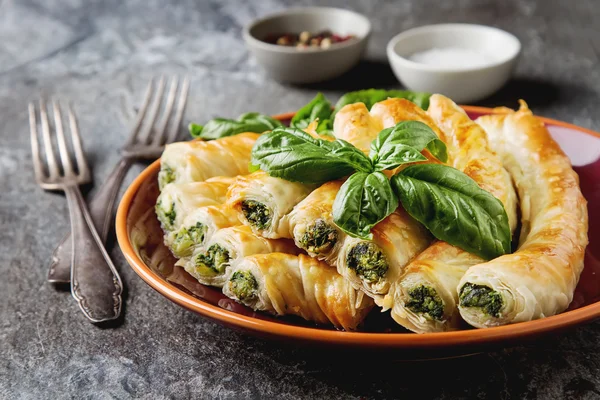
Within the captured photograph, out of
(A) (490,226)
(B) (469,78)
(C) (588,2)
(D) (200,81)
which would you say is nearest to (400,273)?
(A) (490,226)

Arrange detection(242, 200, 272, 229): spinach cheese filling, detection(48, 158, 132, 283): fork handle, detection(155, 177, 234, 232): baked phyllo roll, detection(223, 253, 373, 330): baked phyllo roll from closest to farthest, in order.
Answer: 1. detection(223, 253, 373, 330): baked phyllo roll
2. detection(242, 200, 272, 229): spinach cheese filling
3. detection(155, 177, 234, 232): baked phyllo roll
4. detection(48, 158, 132, 283): fork handle

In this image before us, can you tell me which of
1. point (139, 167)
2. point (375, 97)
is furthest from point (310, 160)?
point (139, 167)

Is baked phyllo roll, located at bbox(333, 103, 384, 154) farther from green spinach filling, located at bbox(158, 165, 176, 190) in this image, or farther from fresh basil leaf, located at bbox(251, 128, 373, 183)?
green spinach filling, located at bbox(158, 165, 176, 190)

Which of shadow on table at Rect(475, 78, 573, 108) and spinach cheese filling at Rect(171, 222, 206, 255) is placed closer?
spinach cheese filling at Rect(171, 222, 206, 255)

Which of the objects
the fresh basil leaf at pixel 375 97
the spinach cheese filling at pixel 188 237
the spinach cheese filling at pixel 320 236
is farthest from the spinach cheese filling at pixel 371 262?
the fresh basil leaf at pixel 375 97

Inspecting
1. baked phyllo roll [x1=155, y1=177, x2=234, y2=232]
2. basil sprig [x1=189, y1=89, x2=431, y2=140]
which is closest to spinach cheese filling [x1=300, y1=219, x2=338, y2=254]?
baked phyllo roll [x1=155, y1=177, x2=234, y2=232]

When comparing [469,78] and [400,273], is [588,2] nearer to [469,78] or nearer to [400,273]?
[469,78]
